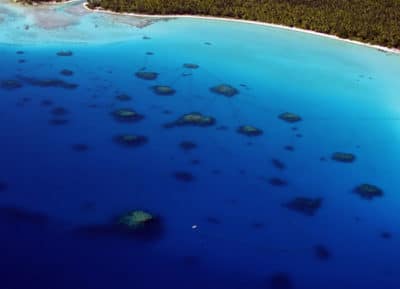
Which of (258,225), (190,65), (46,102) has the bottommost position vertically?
(258,225)

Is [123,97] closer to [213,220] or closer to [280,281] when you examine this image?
[213,220]

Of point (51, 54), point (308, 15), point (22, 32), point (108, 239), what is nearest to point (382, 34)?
point (308, 15)

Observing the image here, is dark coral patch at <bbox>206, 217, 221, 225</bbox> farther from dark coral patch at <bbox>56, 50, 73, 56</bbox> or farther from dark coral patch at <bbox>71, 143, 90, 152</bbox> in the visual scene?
dark coral patch at <bbox>56, 50, 73, 56</bbox>

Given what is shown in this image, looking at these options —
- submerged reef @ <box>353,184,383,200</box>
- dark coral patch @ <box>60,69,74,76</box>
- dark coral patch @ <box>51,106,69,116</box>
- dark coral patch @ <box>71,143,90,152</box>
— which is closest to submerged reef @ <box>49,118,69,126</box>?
dark coral patch @ <box>51,106,69,116</box>

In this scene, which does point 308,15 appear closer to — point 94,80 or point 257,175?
point 94,80

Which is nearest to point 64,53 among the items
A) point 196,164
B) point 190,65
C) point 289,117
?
point 190,65

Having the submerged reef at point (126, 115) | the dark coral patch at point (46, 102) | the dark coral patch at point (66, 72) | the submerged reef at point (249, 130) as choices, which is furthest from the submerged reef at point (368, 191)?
the dark coral patch at point (66, 72)

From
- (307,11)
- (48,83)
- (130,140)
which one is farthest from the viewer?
(307,11)
